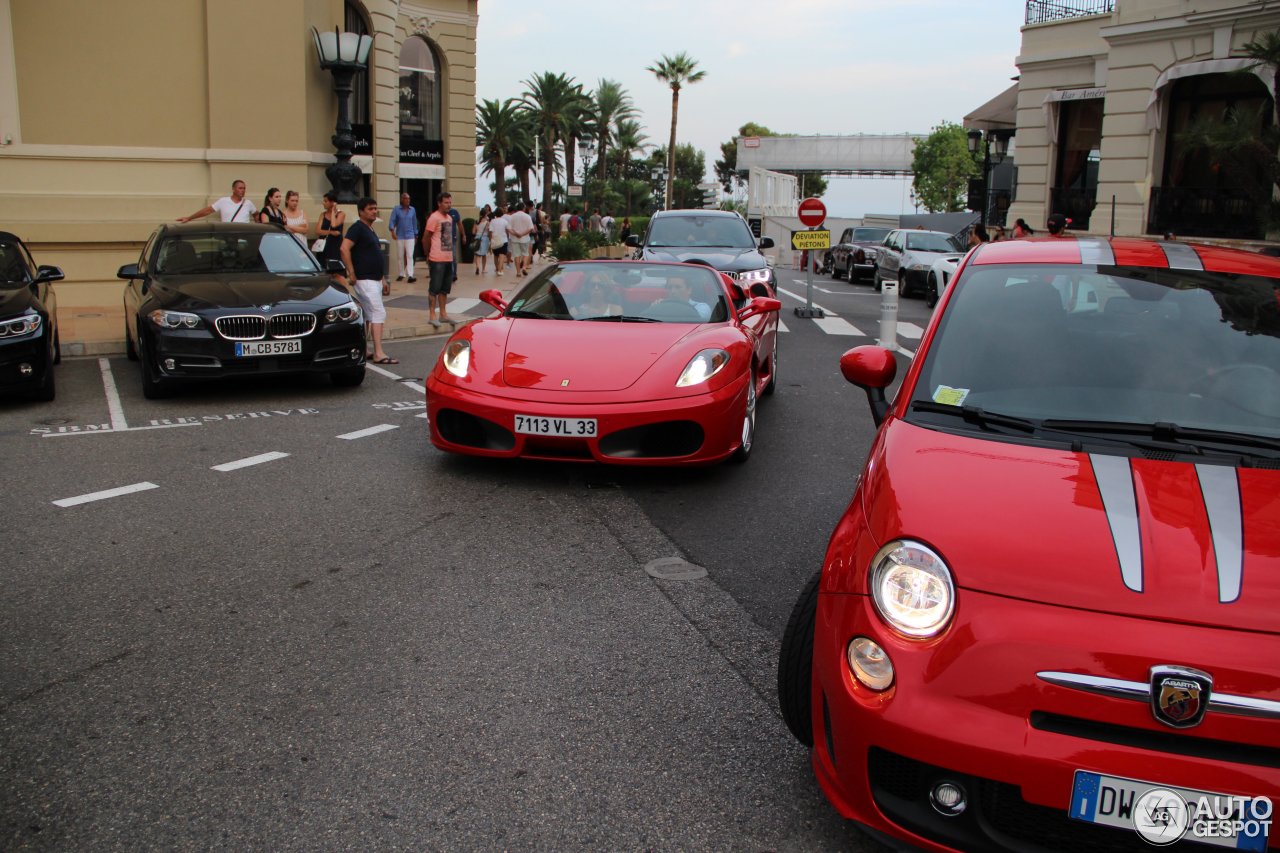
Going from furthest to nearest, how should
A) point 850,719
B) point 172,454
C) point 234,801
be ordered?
point 172,454 → point 234,801 → point 850,719

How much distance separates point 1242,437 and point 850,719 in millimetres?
1569

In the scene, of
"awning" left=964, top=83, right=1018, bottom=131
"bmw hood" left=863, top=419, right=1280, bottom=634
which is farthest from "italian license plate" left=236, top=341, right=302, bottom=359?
"awning" left=964, top=83, right=1018, bottom=131

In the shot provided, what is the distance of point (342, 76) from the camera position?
752 inches

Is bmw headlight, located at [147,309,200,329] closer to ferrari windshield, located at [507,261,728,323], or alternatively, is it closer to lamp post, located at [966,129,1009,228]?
ferrari windshield, located at [507,261,728,323]

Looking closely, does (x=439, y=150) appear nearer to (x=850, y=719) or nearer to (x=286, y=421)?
(x=286, y=421)

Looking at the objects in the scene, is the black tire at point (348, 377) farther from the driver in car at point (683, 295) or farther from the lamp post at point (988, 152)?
the lamp post at point (988, 152)

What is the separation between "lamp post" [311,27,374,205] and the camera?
1866 centimetres

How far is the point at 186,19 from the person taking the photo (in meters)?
18.0

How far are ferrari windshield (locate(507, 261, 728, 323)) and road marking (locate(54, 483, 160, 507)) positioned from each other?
102 inches

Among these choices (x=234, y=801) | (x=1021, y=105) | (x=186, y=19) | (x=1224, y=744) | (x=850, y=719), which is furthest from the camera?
(x=1021, y=105)

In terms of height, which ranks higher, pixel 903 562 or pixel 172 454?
pixel 903 562

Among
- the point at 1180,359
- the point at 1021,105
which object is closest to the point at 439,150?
the point at 1021,105

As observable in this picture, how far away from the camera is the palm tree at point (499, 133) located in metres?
64.6

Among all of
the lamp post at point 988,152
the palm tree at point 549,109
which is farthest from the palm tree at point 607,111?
the lamp post at point 988,152
